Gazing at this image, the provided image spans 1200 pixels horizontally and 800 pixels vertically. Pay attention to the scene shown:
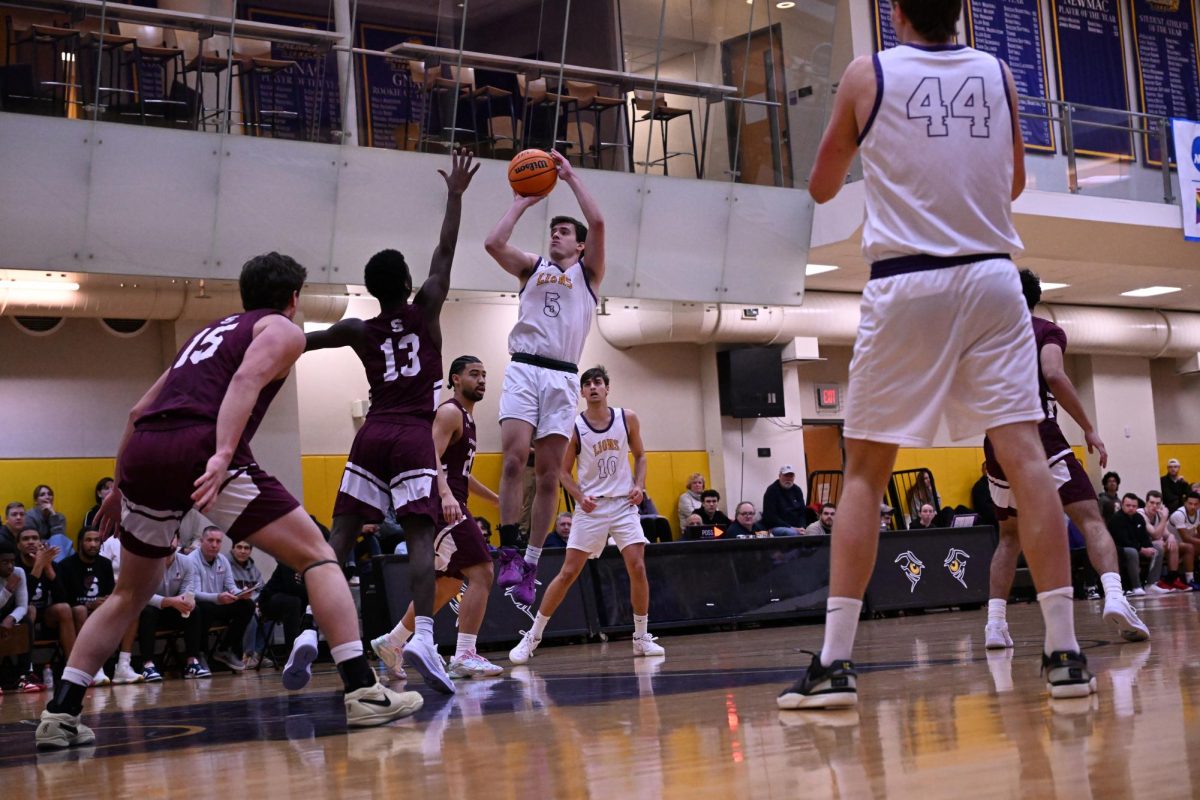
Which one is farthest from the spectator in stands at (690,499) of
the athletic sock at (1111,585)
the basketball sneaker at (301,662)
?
the basketball sneaker at (301,662)

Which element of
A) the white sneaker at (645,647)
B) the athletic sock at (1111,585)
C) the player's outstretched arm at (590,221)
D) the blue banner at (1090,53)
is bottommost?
the white sneaker at (645,647)

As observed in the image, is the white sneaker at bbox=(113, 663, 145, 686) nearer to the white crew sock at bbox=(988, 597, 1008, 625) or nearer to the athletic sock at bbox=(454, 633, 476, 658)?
the athletic sock at bbox=(454, 633, 476, 658)

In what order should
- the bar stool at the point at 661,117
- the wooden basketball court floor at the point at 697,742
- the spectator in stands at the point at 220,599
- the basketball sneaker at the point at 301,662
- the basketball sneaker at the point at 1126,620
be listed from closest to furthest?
the wooden basketball court floor at the point at 697,742 → the basketball sneaker at the point at 301,662 → the basketball sneaker at the point at 1126,620 → the spectator in stands at the point at 220,599 → the bar stool at the point at 661,117

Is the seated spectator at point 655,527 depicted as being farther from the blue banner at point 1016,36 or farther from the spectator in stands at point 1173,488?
the spectator in stands at point 1173,488

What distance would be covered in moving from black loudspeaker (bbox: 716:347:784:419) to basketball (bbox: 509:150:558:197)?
41.4 ft

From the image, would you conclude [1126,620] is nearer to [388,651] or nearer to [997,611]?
[997,611]

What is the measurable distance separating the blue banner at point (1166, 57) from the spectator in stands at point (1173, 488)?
5861 mm

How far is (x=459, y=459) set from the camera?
7859mm

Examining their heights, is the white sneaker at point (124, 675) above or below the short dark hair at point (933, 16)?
below

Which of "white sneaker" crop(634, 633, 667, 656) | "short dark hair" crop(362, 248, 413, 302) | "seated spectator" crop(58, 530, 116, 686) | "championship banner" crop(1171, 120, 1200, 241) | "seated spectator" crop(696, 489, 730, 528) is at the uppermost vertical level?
"championship banner" crop(1171, 120, 1200, 241)

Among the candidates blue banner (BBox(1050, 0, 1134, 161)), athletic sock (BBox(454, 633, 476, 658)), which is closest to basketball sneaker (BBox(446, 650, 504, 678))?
athletic sock (BBox(454, 633, 476, 658))

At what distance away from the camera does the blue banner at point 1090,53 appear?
70.0 feet

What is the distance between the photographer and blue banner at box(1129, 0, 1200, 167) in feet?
72.6

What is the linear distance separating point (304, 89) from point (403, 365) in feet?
29.6
